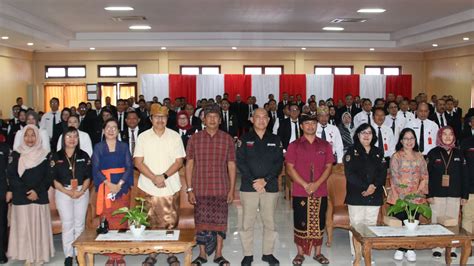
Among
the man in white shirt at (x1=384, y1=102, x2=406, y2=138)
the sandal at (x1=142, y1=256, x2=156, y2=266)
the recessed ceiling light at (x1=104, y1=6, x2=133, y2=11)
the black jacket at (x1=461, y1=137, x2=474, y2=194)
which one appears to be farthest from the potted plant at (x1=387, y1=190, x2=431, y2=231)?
the recessed ceiling light at (x1=104, y1=6, x2=133, y2=11)

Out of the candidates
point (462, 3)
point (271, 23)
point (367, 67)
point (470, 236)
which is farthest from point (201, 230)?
point (367, 67)

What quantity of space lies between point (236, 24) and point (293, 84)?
12.8 ft

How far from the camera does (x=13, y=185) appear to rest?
527 cm

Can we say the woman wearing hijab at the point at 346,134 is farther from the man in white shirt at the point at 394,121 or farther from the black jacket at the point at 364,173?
the black jacket at the point at 364,173

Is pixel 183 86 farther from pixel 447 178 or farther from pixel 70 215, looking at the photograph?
pixel 447 178

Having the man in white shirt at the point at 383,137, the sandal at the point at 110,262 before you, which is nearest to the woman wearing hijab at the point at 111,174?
the sandal at the point at 110,262

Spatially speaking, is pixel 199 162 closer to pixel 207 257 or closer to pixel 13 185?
pixel 207 257

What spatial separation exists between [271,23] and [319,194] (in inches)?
288

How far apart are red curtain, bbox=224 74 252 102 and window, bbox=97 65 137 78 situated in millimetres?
3156

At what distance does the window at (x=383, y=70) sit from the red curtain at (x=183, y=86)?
574 centimetres

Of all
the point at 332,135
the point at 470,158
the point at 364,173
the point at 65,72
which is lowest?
the point at 364,173

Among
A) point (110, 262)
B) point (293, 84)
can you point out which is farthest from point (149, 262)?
point (293, 84)

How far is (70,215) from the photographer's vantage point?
5402mm

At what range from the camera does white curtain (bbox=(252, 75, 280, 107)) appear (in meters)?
15.6
